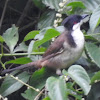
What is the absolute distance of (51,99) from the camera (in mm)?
1440

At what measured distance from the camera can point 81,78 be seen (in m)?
1.50

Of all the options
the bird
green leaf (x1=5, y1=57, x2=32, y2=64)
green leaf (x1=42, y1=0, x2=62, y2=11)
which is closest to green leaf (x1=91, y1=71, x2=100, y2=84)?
the bird

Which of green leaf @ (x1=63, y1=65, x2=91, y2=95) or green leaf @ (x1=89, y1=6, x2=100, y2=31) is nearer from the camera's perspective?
green leaf @ (x1=63, y1=65, x2=91, y2=95)

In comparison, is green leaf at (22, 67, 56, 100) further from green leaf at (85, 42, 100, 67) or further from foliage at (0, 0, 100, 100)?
green leaf at (85, 42, 100, 67)

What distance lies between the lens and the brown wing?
185 cm

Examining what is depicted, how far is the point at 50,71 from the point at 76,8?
434 millimetres

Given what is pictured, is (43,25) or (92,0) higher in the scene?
(92,0)

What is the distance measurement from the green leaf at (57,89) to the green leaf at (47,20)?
0.89 m

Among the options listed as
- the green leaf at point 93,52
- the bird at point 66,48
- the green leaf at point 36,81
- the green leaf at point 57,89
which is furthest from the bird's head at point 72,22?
the green leaf at point 57,89

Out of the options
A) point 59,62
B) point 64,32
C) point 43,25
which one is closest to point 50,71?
point 59,62

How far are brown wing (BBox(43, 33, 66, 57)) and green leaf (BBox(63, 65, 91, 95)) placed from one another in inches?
11.6

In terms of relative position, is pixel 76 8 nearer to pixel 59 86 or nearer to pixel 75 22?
pixel 75 22

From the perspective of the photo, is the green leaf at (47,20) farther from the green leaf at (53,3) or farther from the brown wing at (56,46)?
the brown wing at (56,46)

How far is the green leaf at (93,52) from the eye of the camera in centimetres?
179
